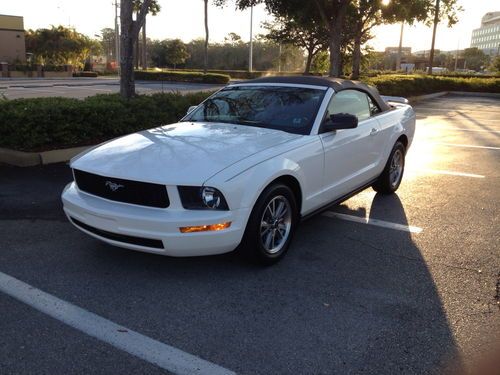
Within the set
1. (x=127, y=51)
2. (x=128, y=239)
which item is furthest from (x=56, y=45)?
(x=128, y=239)

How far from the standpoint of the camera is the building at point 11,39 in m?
48.6

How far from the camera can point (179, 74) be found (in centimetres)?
4012

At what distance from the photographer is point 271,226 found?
4.07 m

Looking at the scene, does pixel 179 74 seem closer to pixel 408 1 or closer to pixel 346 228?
pixel 408 1

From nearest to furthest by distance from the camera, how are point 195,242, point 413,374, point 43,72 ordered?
point 413,374 → point 195,242 → point 43,72

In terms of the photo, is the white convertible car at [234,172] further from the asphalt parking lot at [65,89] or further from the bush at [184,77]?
the bush at [184,77]

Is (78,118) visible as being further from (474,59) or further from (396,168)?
(474,59)

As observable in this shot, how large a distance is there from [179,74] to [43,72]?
43.7ft

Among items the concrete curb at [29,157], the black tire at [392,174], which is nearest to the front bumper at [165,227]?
the black tire at [392,174]

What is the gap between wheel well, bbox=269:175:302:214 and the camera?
4078 millimetres

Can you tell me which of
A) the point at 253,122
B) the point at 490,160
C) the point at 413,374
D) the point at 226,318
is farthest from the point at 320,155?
the point at 490,160

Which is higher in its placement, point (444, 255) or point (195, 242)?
point (195, 242)

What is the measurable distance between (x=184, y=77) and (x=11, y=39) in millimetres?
21945

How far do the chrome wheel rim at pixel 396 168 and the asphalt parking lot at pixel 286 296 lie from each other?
671 millimetres
